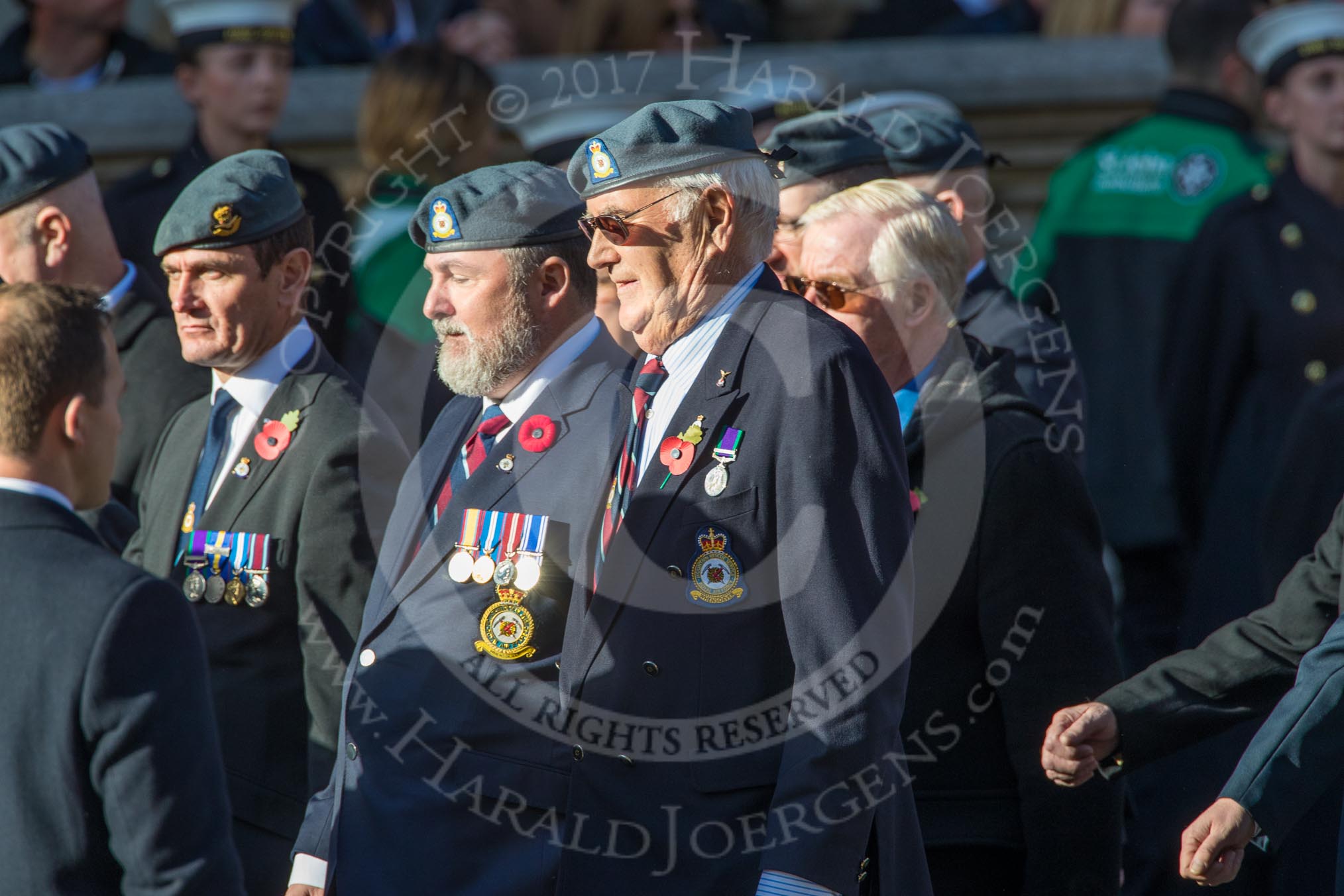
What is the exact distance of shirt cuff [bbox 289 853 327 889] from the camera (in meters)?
3.97

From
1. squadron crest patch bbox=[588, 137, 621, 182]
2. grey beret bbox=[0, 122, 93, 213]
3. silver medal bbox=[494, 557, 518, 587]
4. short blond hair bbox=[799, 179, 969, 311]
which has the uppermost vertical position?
squadron crest patch bbox=[588, 137, 621, 182]

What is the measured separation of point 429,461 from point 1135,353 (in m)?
3.82

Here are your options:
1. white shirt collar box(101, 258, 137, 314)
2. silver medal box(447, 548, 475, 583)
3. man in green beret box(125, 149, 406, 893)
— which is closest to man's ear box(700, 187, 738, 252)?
silver medal box(447, 548, 475, 583)

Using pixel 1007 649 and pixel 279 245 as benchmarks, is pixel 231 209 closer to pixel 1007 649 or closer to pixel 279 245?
pixel 279 245

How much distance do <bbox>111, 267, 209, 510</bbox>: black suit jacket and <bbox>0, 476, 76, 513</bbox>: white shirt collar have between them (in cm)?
178

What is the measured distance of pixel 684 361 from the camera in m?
3.73

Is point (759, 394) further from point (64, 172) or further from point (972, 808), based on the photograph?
point (64, 172)

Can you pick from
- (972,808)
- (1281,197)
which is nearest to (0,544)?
(972,808)

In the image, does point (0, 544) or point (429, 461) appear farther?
point (429, 461)

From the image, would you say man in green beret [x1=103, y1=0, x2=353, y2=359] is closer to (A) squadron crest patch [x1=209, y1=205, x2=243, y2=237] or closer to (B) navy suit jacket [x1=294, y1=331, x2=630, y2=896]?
(A) squadron crest patch [x1=209, y1=205, x2=243, y2=237]

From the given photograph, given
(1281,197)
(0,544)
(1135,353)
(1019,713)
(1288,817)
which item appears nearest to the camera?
(0,544)

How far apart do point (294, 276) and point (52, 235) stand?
903 millimetres

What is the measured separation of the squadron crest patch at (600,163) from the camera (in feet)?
12.2

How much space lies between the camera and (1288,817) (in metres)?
3.50
